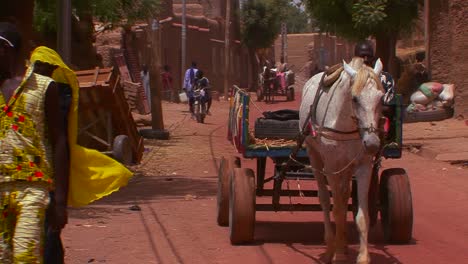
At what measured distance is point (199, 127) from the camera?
90.4 feet

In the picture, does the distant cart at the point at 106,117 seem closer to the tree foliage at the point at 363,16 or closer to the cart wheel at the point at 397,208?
the cart wheel at the point at 397,208

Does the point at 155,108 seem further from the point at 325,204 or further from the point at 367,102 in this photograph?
the point at 367,102

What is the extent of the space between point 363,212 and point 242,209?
1637mm

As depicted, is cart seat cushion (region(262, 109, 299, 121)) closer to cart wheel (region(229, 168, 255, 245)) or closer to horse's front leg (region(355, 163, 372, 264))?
cart wheel (region(229, 168, 255, 245))

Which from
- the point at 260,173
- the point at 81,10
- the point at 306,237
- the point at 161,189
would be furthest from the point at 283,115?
the point at 81,10

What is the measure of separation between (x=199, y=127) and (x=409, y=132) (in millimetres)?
7404

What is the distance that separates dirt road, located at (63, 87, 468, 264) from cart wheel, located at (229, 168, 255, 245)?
0.14m

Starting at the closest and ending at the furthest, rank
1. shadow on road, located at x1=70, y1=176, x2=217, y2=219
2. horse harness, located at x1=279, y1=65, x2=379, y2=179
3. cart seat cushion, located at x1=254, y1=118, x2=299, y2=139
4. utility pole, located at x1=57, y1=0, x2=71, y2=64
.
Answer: horse harness, located at x1=279, y1=65, x2=379, y2=179
cart seat cushion, located at x1=254, y1=118, x2=299, y2=139
shadow on road, located at x1=70, y1=176, x2=217, y2=219
utility pole, located at x1=57, y1=0, x2=71, y2=64

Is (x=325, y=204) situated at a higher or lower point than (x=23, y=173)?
lower

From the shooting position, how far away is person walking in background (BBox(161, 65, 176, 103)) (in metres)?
38.8

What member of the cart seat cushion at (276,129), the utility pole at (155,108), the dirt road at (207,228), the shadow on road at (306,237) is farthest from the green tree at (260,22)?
the cart seat cushion at (276,129)

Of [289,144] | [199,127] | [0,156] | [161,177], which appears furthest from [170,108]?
[0,156]

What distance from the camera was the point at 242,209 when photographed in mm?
8672

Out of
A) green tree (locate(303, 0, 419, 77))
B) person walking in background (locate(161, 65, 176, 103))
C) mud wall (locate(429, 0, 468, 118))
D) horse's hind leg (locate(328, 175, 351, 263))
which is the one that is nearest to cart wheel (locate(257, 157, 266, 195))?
horse's hind leg (locate(328, 175, 351, 263))
